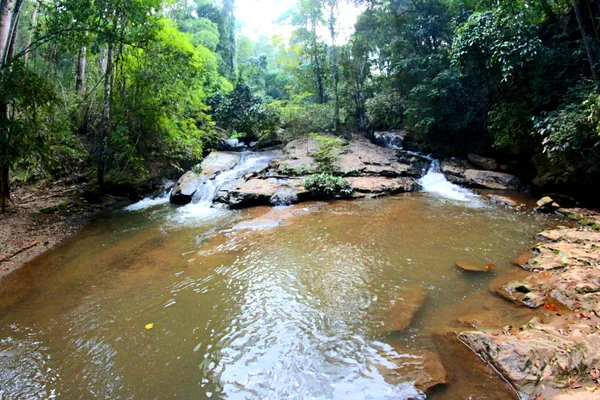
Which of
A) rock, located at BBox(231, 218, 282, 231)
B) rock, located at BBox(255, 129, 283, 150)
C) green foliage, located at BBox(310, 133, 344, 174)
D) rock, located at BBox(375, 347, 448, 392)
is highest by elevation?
rock, located at BBox(255, 129, 283, 150)

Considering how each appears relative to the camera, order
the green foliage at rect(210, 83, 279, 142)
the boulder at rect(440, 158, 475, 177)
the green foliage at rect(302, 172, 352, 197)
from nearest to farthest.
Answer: the green foliage at rect(302, 172, 352, 197) < the boulder at rect(440, 158, 475, 177) < the green foliage at rect(210, 83, 279, 142)

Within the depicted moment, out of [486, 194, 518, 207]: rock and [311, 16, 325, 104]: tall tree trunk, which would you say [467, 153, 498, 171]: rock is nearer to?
[486, 194, 518, 207]: rock

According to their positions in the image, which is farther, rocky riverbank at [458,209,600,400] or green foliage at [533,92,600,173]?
green foliage at [533,92,600,173]

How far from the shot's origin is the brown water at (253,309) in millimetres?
2906

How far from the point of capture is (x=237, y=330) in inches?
144

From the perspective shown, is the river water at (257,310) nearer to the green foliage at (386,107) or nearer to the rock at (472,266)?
the rock at (472,266)

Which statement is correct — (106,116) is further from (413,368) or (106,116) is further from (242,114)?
(413,368)

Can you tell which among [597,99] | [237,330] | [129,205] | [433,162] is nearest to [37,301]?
[237,330]

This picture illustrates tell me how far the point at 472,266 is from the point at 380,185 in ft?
18.5

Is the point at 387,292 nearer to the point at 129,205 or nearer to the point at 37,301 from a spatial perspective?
the point at 37,301

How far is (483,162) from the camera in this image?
1146cm

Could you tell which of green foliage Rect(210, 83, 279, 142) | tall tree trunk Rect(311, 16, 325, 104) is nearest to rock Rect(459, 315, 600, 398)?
green foliage Rect(210, 83, 279, 142)

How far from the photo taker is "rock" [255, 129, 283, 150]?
16844mm

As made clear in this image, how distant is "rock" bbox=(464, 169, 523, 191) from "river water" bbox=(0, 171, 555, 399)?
2900 mm
